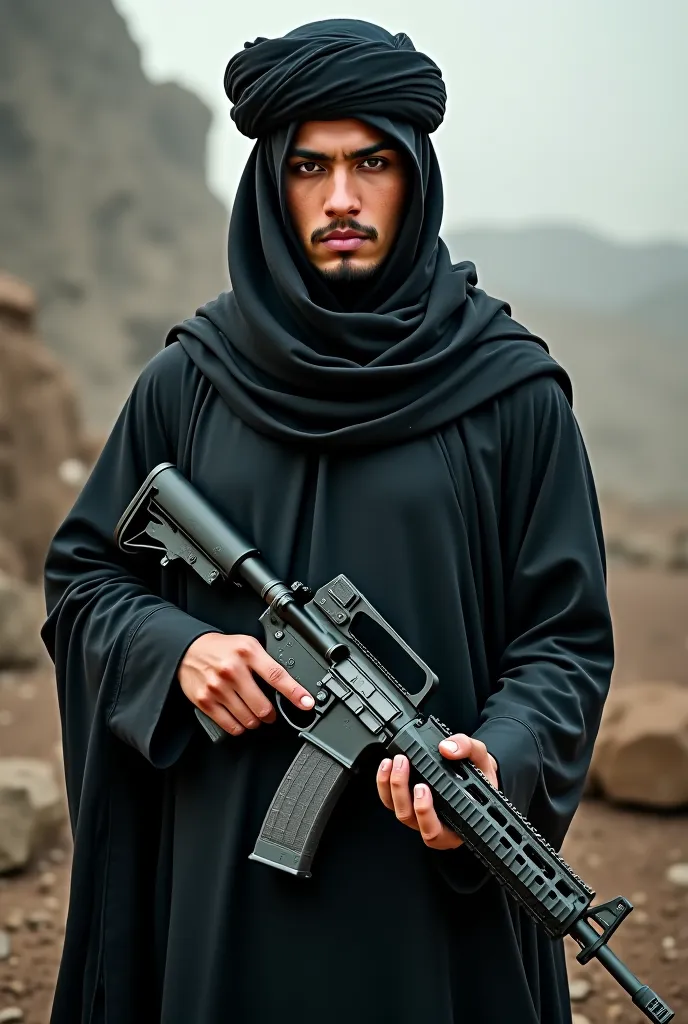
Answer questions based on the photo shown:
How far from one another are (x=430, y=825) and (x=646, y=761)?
124 inches

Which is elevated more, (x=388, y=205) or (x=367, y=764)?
(x=388, y=205)

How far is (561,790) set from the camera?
173cm

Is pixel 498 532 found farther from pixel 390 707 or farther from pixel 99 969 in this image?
pixel 99 969

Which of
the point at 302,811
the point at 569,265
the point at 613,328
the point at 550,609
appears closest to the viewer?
the point at 302,811

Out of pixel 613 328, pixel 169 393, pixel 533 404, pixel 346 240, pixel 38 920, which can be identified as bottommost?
pixel 38 920

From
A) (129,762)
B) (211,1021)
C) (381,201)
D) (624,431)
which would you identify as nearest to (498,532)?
(381,201)

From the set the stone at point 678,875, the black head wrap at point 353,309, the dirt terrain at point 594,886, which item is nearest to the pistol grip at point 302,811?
the black head wrap at point 353,309

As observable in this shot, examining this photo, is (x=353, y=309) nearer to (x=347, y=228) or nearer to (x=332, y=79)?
(x=347, y=228)

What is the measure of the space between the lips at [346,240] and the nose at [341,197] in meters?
0.03

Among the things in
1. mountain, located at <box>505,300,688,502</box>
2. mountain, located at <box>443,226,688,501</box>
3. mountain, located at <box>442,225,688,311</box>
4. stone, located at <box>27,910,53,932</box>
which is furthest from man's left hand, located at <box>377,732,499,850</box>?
mountain, located at <box>442,225,688,311</box>

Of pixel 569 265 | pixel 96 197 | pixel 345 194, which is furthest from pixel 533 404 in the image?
pixel 569 265

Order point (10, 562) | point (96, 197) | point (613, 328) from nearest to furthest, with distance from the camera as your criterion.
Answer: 1. point (10, 562)
2. point (96, 197)
3. point (613, 328)

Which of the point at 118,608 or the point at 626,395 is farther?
the point at 626,395

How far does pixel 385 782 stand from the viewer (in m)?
1.56
